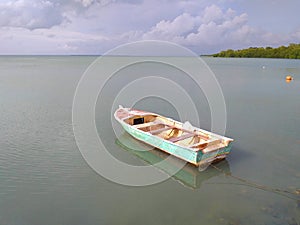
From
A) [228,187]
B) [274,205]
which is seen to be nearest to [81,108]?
[228,187]

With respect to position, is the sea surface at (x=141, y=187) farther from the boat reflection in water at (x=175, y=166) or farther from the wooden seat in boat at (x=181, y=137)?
the wooden seat in boat at (x=181, y=137)

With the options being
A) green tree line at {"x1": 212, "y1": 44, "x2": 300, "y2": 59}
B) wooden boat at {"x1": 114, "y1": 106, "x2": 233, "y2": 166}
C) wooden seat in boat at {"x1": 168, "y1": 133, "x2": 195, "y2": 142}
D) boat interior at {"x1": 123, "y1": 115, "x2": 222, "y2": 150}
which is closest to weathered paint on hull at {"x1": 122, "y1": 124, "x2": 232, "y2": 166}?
wooden boat at {"x1": 114, "y1": 106, "x2": 233, "y2": 166}

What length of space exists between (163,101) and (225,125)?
6.11 m

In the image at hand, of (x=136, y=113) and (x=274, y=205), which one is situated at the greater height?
(x=136, y=113)

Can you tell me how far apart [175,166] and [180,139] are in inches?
39.6

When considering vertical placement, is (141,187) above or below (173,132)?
below

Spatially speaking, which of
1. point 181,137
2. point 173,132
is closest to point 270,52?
point 173,132

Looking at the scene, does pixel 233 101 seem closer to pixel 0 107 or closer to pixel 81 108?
pixel 81 108

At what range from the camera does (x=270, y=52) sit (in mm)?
105062

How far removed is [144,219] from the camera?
6.08 m

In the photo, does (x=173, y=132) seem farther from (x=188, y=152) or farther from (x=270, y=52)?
(x=270, y=52)

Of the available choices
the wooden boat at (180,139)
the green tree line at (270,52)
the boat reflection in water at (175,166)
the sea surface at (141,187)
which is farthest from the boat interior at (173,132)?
the green tree line at (270,52)

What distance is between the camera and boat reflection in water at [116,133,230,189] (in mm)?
7969

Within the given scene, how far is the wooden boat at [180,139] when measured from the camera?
8.16m
